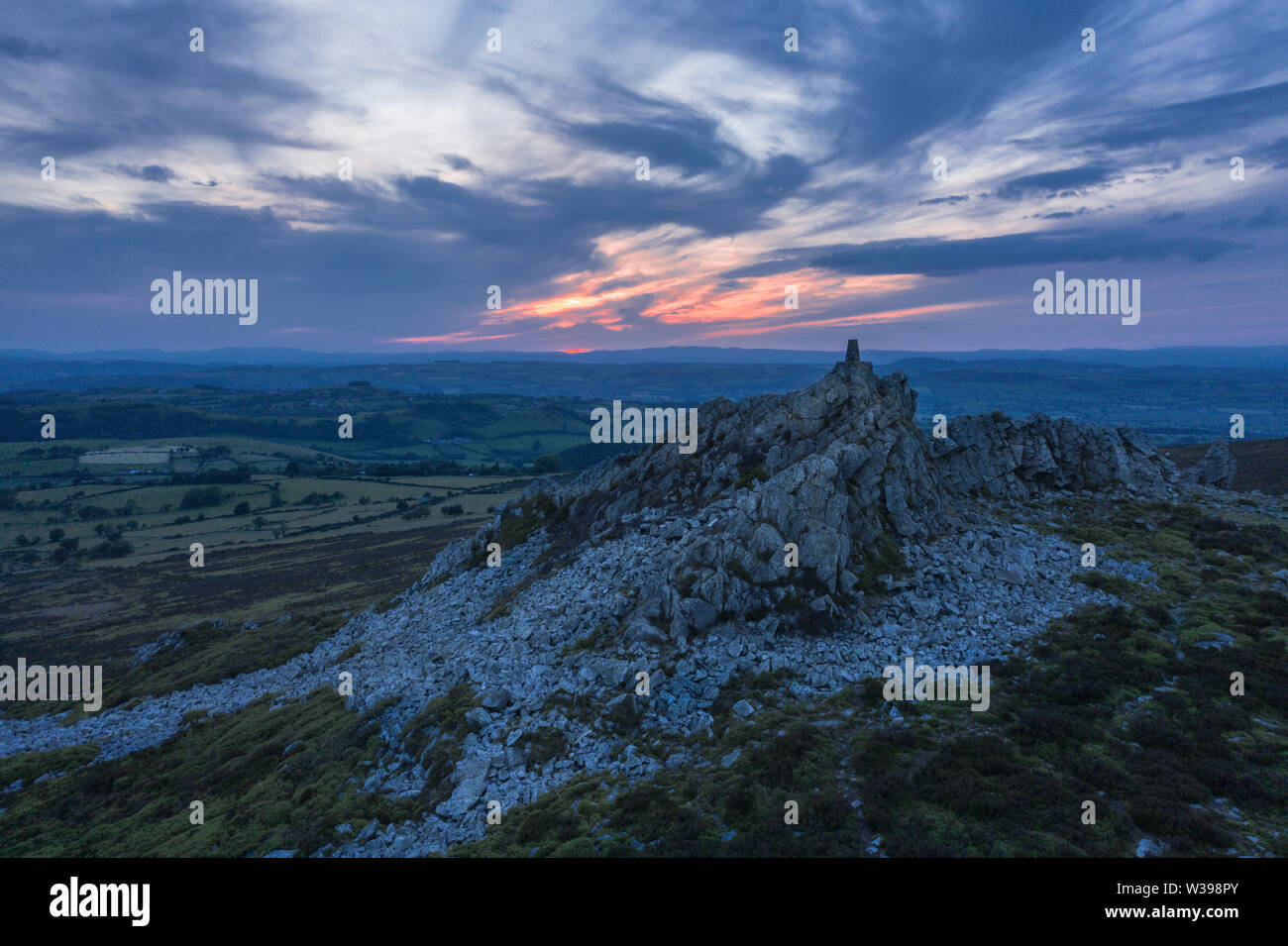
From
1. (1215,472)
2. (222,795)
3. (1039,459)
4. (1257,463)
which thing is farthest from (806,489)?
(1257,463)

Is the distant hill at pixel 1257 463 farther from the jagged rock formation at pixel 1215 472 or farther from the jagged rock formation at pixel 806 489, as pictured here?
the jagged rock formation at pixel 806 489

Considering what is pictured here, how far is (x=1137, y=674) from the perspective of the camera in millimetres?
26125

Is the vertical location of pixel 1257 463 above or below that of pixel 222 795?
above

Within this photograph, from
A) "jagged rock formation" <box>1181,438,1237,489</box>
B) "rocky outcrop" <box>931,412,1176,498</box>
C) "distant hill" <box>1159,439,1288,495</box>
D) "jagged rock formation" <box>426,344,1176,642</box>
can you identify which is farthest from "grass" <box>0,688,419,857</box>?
"distant hill" <box>1159,439,1288,495</box>

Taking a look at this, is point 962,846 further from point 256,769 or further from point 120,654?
point 120,654

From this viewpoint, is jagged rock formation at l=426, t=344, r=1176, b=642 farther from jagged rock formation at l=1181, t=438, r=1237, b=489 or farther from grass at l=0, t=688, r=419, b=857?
grass at l=0, t=688, r=419, b=857

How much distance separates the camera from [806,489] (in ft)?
120

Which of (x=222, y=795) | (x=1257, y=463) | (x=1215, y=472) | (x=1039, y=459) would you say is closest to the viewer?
(x=222, y=795)

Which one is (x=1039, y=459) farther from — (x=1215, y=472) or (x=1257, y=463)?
(x=1257, y=463)

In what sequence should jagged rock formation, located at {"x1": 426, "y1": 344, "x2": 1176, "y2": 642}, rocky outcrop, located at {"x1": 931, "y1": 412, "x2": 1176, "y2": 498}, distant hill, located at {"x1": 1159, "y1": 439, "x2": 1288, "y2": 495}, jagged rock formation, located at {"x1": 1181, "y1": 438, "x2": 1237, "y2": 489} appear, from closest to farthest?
jagged rock formation, located at {"x1": 426, "y1": 344, "x2": 1176, "y2": 642}, rocky outcrop, located at {"x1": 931, "y1": 412, "x2": 1176, "y2": 498}, jagged rock formation, located at {"x1": 1181, "y1": 438, "x2": 1237, "y2": 489}, distant hill, located at {"x1": 1159, "y1": 439, "x2": 1288, "y2": 495}

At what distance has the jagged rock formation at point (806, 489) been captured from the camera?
3309 centimetres

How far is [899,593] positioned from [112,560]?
160180mm

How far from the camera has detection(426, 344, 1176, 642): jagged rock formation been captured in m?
33.1

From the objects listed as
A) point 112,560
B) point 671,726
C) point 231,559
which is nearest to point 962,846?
point 671,726
